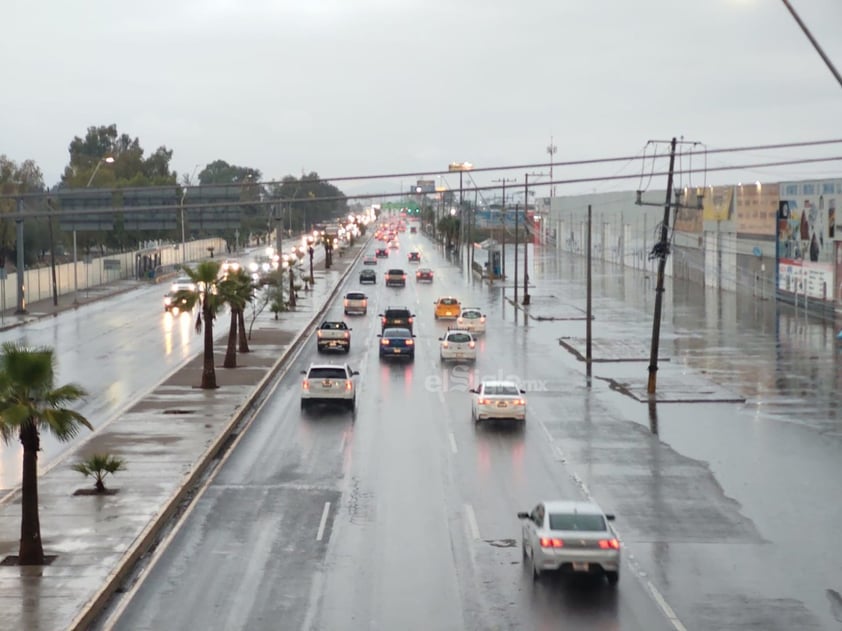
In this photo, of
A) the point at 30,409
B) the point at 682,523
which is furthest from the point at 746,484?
the point at 30,409

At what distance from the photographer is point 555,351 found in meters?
53.6

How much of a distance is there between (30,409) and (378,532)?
246 inches

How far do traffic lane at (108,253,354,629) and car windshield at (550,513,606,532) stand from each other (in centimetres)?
364

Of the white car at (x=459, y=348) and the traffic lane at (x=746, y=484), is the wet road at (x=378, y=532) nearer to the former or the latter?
the traffic lane at (x=746, y=484)

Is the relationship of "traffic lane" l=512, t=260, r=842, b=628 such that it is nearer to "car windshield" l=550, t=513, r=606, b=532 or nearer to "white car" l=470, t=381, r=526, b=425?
"car windshield" l=550, t=513, r=606, b=532

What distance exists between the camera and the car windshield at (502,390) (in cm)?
3428

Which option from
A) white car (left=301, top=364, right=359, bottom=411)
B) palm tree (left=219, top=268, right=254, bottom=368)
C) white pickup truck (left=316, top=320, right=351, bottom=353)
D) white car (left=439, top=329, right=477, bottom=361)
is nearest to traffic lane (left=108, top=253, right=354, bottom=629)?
white car (left=301, top=364, right=359, bottom=411)

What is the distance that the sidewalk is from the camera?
698 inches

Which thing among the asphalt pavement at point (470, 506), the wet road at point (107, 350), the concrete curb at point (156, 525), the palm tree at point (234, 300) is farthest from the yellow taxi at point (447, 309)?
the concrete curb at point (156, 525)

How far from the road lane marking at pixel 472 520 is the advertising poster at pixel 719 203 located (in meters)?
66.9

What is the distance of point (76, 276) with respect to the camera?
3457 inches

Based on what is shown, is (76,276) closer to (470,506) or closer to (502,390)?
(502,390)

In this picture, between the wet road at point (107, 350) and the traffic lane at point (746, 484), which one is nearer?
the traffic lane at point (746, 484)

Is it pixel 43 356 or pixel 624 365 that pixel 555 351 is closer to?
pixel 624 365
